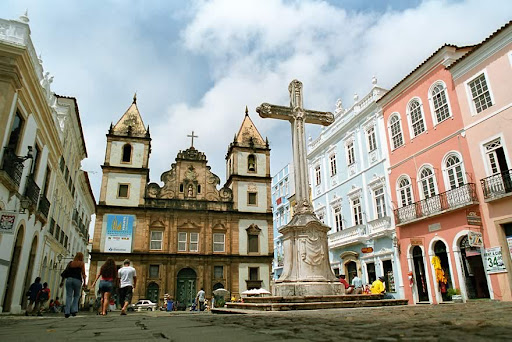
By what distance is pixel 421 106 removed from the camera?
58.1 ft

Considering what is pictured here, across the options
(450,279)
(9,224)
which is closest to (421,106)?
(450,279)

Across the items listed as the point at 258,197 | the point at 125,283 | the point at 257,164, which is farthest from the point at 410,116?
the point at 257,164

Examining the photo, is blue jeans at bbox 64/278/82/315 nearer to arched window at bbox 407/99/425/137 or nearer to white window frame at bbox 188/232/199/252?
arched window at bbox 407/99/425/137

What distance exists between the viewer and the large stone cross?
10938 mm

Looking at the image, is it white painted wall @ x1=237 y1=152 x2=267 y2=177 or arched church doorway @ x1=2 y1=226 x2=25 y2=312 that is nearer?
arched church doorway @ x1=2 y1=226 x2=25 y2=312

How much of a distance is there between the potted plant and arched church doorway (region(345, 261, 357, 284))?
6.64 meters

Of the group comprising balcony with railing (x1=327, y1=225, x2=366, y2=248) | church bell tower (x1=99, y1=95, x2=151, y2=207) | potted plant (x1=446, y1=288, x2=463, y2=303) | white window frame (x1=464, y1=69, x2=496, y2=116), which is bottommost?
potted plant (x1=446, y1=288, x2=463, y2=303)

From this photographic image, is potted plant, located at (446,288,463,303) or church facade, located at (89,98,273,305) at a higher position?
church facade, located at (89,98,273,305)

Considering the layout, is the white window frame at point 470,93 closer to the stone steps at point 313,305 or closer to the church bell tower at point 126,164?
the stone steps at point 313,305

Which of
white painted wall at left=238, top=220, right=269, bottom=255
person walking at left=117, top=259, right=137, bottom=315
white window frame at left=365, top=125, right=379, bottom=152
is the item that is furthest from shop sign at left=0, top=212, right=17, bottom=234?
white painted wall at left=238, top=220, right=269, bottom=255

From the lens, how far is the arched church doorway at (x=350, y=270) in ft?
69.5

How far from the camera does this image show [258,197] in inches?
1380

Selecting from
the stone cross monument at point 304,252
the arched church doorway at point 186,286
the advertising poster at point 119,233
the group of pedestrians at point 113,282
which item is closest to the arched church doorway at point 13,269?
the group of pedestrians at point 113,282

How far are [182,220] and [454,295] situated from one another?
22.7 meters
